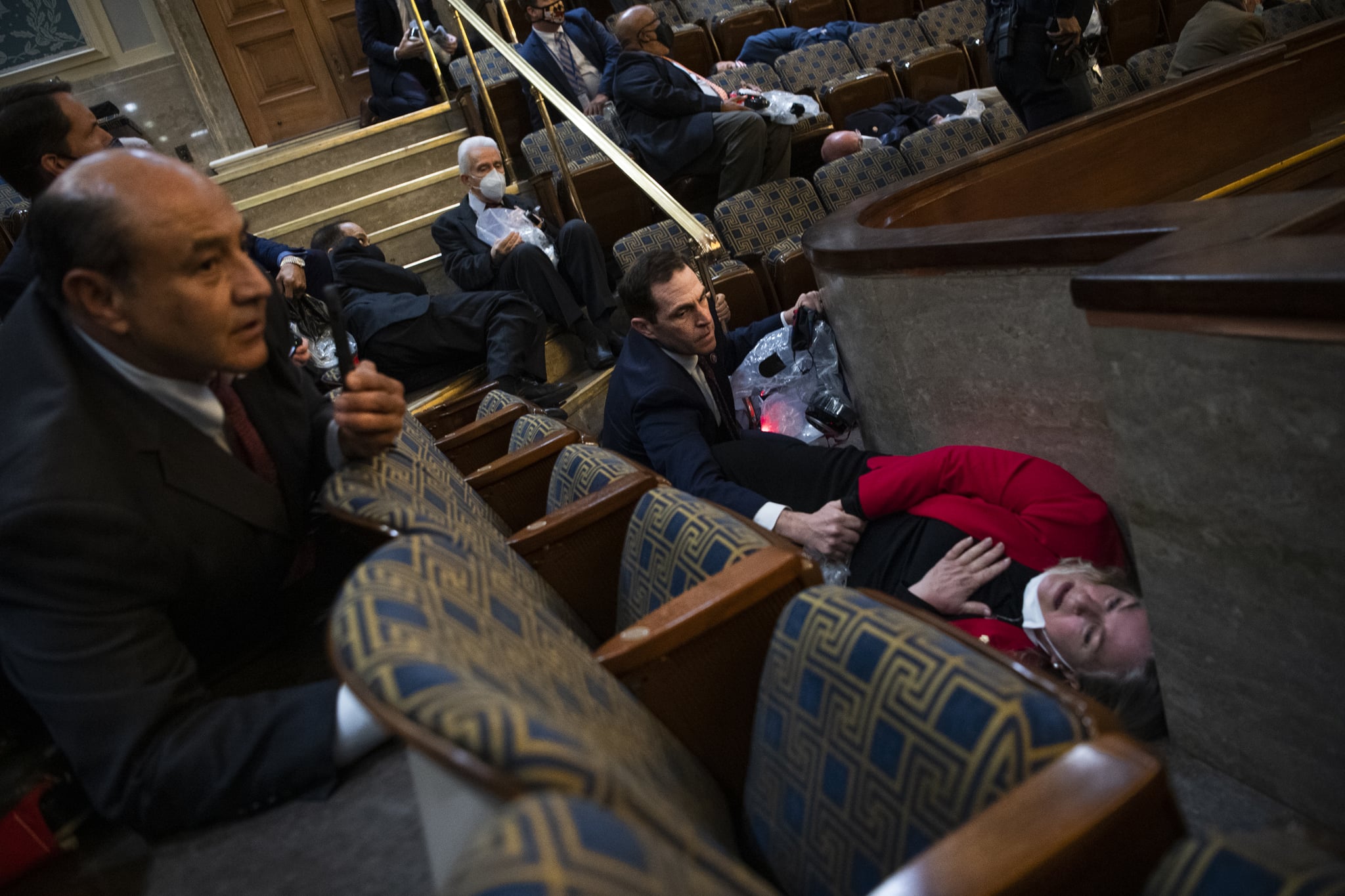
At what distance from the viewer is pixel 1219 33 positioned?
135 inches

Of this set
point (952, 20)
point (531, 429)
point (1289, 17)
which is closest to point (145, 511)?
point (531, 429)

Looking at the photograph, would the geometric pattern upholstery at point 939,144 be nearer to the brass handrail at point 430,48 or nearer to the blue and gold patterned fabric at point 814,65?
the blue and gold patterned fabric at point 814,65

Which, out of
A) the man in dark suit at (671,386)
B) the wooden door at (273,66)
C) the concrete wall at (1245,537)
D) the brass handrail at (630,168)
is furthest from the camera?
the wooden door at (273,66)

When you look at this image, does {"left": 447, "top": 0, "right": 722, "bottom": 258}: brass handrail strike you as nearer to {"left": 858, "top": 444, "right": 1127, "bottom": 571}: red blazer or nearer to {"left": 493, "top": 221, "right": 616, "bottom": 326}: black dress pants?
{"left": 493, "top": 221, "right": 616, "bottom": 326}: black dress pants

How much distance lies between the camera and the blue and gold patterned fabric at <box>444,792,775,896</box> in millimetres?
360

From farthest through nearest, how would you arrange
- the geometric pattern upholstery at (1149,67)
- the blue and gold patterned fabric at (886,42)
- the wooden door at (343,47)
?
the wooden door at (343,47) → the blue and gold patterned fabric at (886,42) → the geometric pattern upholstery at (1149,67)

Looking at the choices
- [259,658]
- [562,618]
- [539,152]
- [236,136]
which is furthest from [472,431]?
[236,136]

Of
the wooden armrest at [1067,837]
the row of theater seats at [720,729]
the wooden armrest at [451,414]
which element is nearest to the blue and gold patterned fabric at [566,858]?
the row of theater seats at [720,729]

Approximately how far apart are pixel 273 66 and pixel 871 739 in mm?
5401

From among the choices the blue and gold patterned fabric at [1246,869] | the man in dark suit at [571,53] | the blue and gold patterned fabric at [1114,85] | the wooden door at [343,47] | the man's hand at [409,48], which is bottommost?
the blue and gold patterned fabric at [1246,869]

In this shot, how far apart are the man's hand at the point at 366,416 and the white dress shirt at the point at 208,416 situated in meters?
0.10

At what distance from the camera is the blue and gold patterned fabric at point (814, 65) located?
4320 millimetres

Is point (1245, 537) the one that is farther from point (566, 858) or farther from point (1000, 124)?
point (1000, 124)

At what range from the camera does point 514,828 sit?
0.37m
